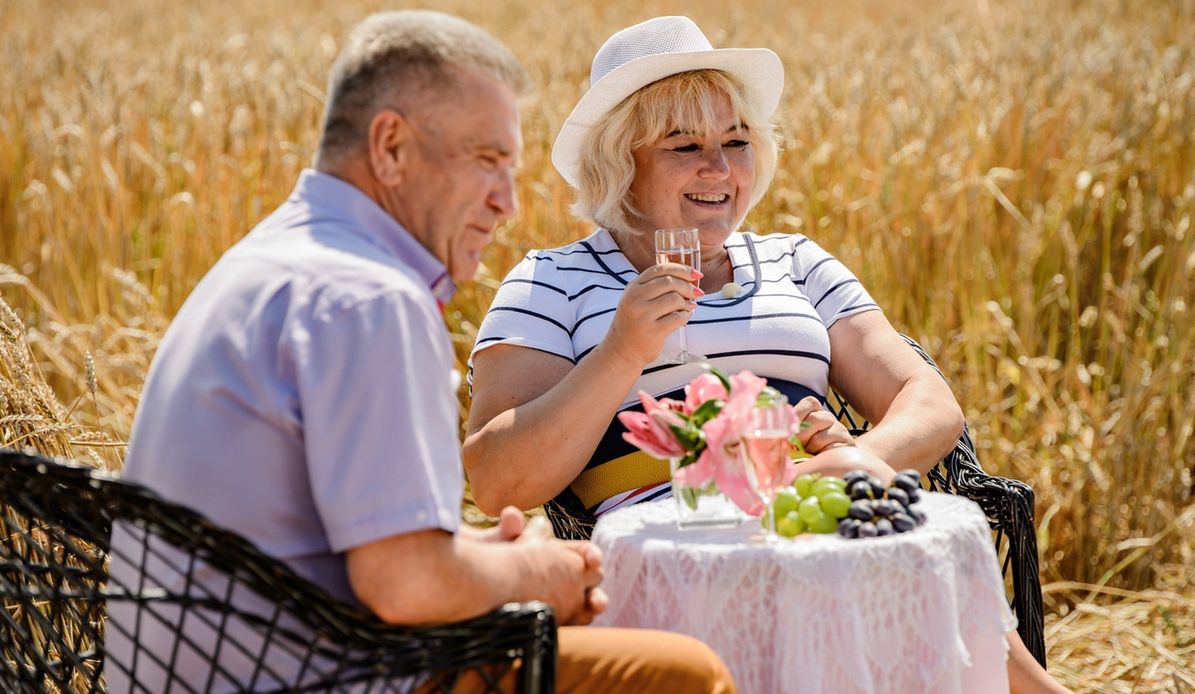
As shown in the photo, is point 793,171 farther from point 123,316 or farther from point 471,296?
point 123,316

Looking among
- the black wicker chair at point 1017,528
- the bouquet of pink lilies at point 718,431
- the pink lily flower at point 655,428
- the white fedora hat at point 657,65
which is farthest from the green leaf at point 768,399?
the white fedora hat at point 657,65

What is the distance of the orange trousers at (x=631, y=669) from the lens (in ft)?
6.21

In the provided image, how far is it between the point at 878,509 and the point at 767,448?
0.68 ft

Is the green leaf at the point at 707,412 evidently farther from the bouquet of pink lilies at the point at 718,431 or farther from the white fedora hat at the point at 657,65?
the white fedora hat at the point at 657,65

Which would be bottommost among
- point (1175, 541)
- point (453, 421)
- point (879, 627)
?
point (1175, 541)

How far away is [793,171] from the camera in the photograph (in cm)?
516

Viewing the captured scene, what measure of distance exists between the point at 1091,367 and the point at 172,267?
11.0 ft

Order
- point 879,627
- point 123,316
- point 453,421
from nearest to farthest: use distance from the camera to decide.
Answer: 1. point 453,421
2. point 879,627
3. point 123,316

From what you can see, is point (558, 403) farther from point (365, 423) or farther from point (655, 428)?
point (365, 423)

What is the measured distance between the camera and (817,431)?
2854 millimetres

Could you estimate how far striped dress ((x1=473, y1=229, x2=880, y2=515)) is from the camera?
306cm

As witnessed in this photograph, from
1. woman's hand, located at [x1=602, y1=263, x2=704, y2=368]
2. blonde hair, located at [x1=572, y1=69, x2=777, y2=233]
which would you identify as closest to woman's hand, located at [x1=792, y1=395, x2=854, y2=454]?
woman's hand, located at [x1=602, y1=263, x2=704, y2=368]

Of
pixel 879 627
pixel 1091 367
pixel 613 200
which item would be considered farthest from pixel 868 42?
pixel 879 627

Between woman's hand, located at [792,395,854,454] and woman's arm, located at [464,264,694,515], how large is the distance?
0.32 metres
